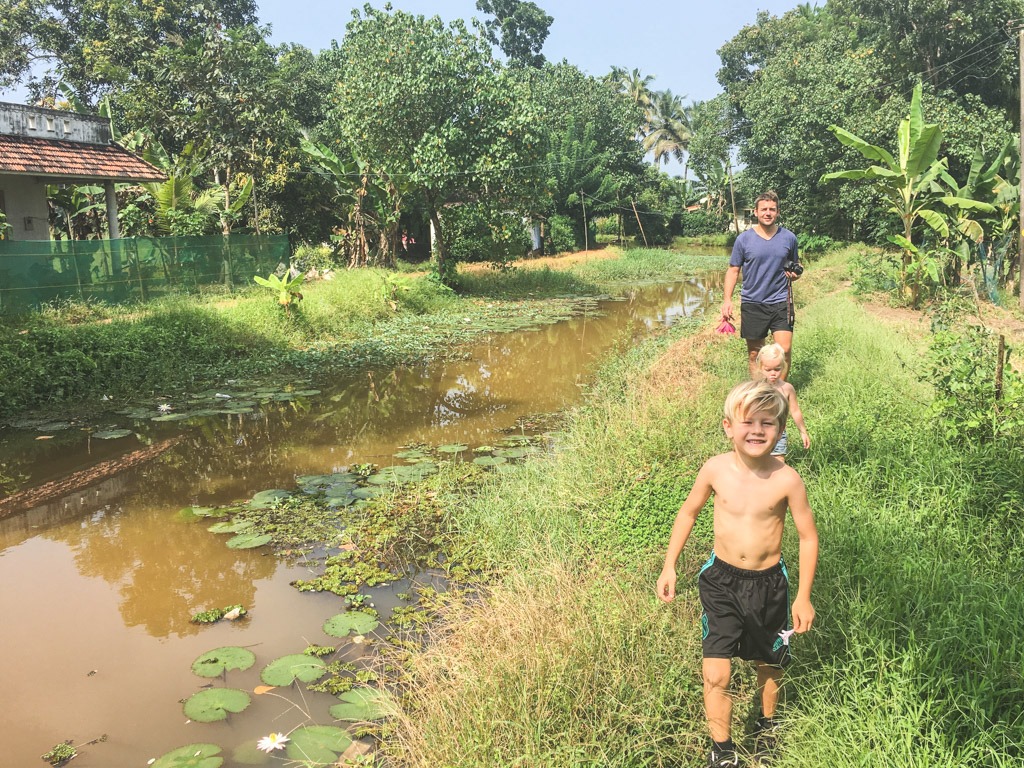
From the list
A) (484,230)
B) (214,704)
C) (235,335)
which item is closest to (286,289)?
(235,335)

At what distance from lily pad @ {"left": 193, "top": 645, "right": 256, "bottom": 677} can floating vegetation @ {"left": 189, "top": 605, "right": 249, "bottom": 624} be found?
340 mm

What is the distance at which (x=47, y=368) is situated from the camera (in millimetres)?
8758

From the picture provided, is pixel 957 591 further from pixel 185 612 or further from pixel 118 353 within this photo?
pixel 118 353

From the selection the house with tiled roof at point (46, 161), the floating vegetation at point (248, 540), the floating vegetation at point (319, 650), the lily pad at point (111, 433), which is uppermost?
the house with tiled roof at point (46, 161)

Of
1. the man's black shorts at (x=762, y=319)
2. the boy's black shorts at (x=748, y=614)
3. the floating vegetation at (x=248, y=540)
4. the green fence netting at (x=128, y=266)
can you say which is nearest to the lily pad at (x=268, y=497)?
the floating vegetation at (x=248, y=540)

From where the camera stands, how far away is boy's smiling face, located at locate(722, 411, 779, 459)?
2504 mm

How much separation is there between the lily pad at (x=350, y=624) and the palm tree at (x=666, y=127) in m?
53.8

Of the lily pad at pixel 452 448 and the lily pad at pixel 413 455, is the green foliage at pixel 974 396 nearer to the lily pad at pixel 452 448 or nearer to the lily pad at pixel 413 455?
the lily pad at pixel 452 448

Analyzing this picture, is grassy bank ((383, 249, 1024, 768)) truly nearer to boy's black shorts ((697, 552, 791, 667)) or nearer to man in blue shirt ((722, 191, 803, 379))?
boy's black shorts ((697, 552, 791, 667))

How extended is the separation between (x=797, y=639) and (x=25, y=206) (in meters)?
18.6

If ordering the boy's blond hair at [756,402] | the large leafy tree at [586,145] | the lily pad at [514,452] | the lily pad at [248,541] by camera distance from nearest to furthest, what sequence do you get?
the boy's blond hair at [756,402], the lily pad at [248,541], the lily pad at [514,452], the large leafy tree at [586,145]

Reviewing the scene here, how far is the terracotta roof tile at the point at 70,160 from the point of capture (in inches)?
572

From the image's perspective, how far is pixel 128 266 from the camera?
14.4m

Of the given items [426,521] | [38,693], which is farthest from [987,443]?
[38,693]
